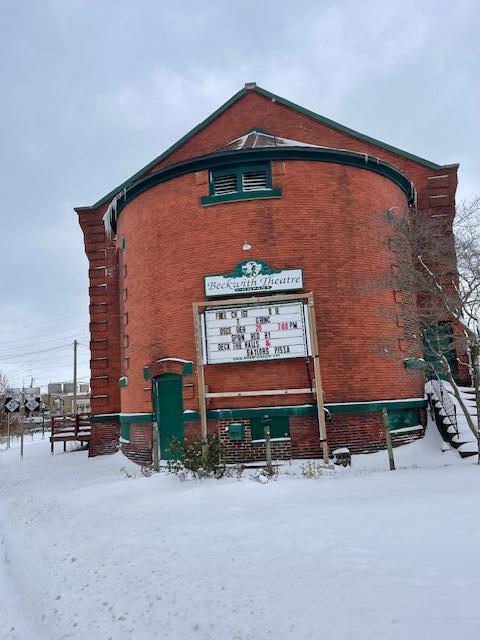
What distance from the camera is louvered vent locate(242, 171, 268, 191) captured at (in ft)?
47.2

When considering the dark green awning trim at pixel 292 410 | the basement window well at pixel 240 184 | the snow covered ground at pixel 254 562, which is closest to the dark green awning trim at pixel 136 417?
the dark green awning trim at pixel 292 410

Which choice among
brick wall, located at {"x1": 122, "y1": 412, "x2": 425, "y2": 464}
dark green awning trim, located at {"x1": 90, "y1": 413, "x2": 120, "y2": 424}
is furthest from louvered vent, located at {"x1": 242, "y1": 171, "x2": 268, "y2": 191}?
dark green awning trim, located at {"x1": 90, "y1": 413, "x2": 120, "y2": 424}

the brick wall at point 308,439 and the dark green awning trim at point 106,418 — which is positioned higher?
the dark green awning trim at point 106,418

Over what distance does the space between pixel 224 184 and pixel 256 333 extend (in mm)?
4720

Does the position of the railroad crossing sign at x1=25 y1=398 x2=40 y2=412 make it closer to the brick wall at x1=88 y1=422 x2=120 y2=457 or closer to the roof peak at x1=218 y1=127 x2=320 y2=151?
the brick wall at x1=88 y1=422 x2=120 y2=457

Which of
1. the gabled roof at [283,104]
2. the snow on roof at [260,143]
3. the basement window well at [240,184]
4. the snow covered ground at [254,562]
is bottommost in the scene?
the snow covered ground at [254,562]

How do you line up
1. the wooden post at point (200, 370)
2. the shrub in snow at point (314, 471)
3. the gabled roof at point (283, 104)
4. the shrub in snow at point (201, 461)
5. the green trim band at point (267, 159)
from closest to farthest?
the shrub in snow at point (314, 471) → the shrub in snow at point (201, 461) → the wooden post at point (200, 370) → the green trim band at point (267, 159) → the gabled roof at point (283, 104)

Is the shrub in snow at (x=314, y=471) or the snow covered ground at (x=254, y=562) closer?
the snow covered ground at (x=254, y=562)

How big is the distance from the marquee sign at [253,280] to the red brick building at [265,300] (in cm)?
3

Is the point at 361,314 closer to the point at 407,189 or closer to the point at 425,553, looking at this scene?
the point at 407,189

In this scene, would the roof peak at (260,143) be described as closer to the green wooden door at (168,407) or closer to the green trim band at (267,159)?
the green trim band at (267,159)

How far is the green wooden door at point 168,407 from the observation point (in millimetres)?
14531

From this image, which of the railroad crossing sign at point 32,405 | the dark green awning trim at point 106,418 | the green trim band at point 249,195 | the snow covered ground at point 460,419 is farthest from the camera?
the railroad crossing sign at point 32,405

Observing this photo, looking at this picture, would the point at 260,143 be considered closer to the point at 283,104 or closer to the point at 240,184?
the point at 240,184
